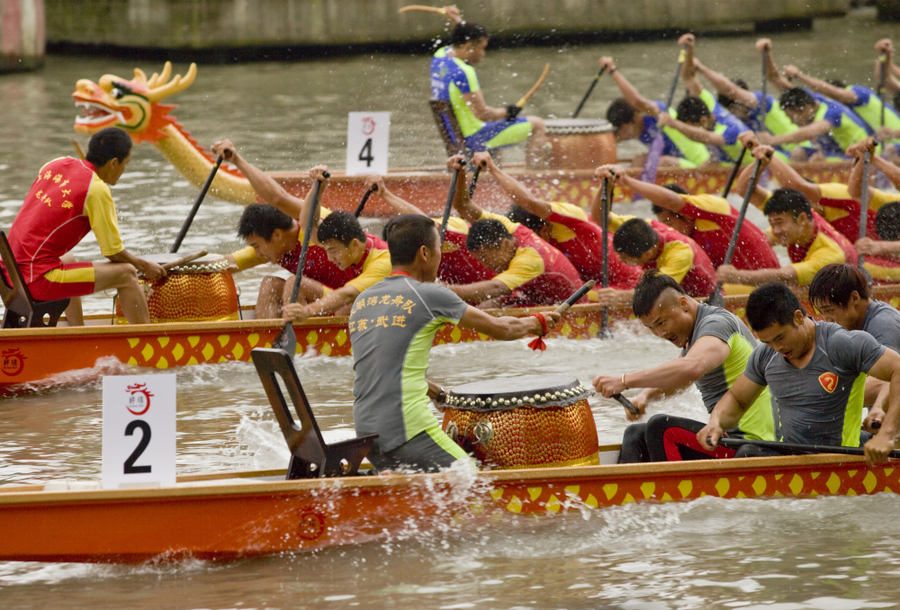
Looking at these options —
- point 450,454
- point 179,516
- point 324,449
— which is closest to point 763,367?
point 450,454

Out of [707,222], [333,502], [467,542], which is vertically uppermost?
[707,222]

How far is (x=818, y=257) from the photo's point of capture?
6.83 m

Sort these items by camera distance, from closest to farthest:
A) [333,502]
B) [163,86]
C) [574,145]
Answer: [333,502], [163,86], [574,145]

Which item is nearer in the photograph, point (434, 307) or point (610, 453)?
point (434, 307)

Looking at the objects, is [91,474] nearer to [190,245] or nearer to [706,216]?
[706,216]

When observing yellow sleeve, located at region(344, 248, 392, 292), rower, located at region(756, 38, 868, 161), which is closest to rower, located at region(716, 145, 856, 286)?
yellow sleeve, located at region(344, 248, 392, 292)

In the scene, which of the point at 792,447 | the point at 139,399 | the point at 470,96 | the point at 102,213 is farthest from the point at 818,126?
the point at 139,399

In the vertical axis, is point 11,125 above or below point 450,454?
above

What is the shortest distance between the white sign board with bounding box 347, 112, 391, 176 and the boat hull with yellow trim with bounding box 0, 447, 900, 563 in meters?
4.93

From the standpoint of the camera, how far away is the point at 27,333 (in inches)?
241

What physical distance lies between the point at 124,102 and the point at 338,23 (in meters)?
12.5

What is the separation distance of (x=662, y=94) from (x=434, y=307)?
43.4ft

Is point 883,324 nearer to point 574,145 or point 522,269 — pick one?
point 522,269

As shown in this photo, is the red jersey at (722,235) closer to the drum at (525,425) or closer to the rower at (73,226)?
→ the drum at (525,425)
